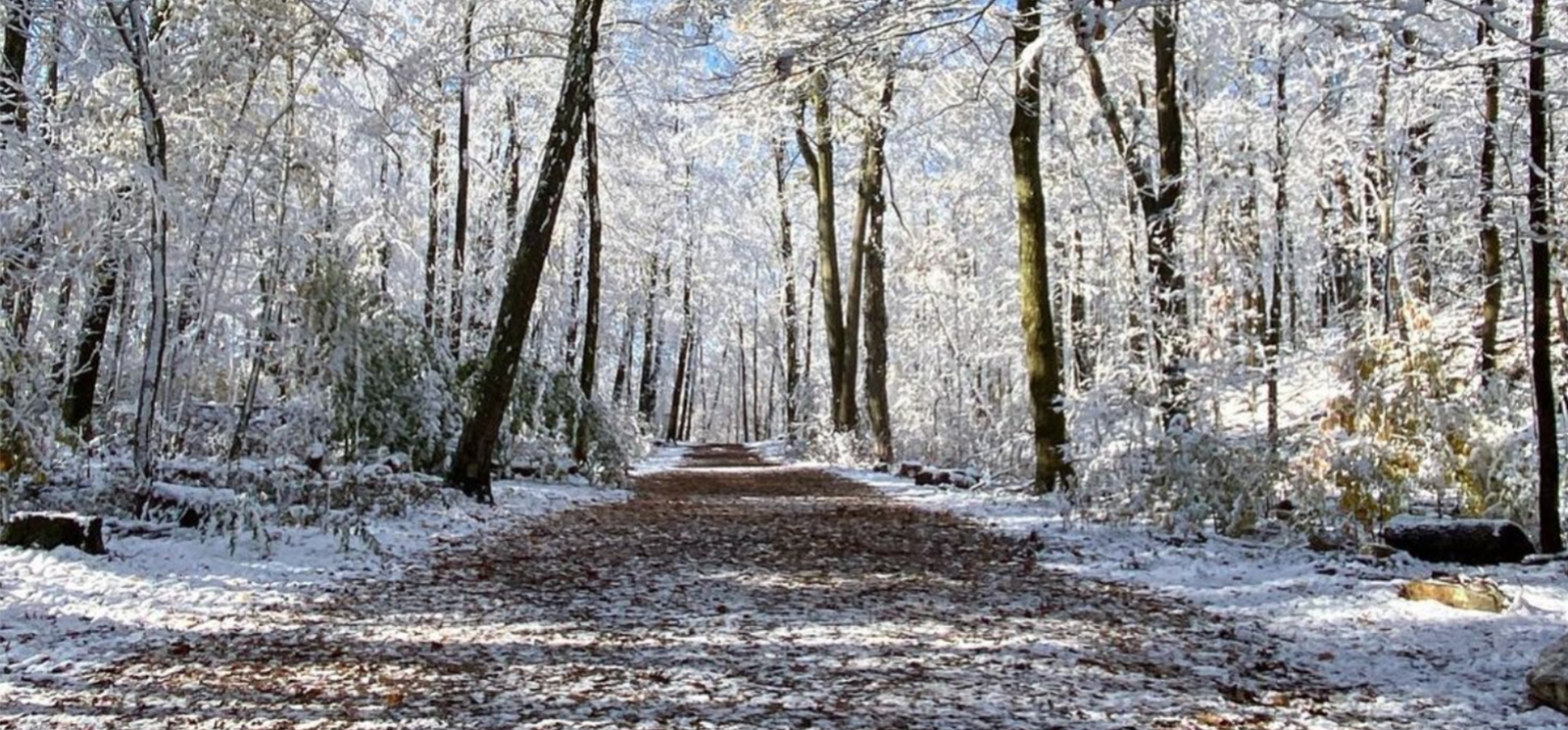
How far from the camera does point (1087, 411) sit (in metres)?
9.30

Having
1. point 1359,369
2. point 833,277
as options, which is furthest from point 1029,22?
point 833,277

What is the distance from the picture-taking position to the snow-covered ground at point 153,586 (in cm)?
441

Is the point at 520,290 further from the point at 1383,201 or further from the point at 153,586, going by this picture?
the point at 1383,201

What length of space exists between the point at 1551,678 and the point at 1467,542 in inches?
122

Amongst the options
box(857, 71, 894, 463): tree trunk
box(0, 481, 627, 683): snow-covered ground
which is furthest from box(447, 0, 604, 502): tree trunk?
box(857, 71, 894, 463): tree trunk

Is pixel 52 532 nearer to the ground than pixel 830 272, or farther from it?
nearer to the ground

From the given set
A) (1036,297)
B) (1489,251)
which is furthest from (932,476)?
(1489,251)

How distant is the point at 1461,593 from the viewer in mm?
4891

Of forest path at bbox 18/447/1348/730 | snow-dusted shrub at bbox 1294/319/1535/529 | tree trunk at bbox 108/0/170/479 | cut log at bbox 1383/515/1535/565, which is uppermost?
tree trunk at bbox 108/0/170/479

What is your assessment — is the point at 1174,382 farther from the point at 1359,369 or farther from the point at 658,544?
the point at 658,544

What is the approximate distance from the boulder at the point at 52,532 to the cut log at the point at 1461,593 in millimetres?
6966

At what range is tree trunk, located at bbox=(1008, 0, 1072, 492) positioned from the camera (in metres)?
10.7

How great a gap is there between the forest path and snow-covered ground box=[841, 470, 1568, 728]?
0.26 metres

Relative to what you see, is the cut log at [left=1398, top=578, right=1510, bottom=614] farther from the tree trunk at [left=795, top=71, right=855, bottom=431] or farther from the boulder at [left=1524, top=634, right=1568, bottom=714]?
the tree trunk at [left=795, top=71, right=855, bottom=431]
